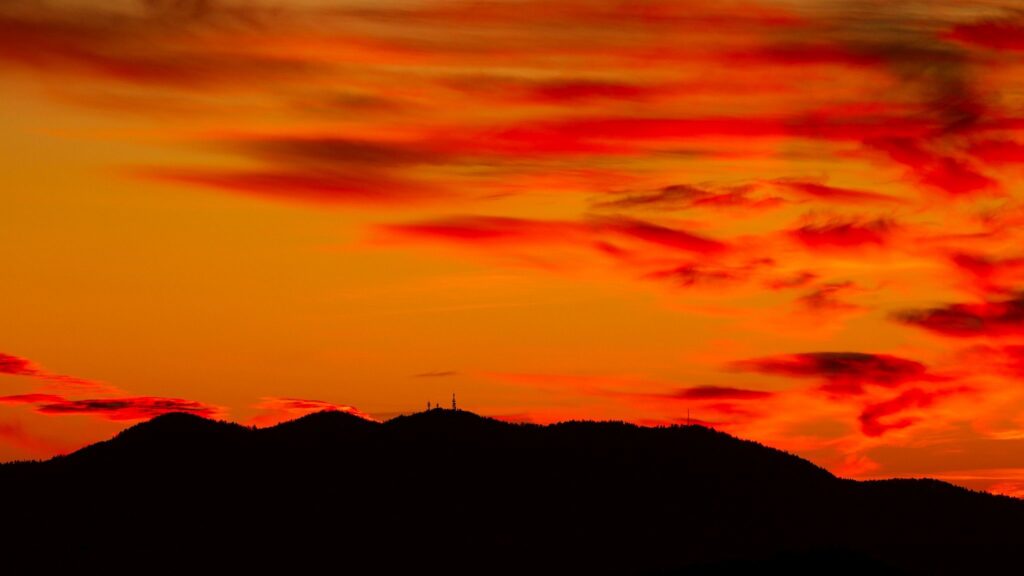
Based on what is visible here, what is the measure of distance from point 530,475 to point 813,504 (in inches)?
1298

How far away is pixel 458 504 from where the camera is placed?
162m

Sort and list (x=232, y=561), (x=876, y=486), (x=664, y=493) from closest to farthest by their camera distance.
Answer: (x=232, y=561) < (x=664, y=493) < (x=876, y=486)

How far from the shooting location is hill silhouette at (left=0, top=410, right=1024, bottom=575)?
487 ft

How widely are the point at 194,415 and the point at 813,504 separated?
7128cm

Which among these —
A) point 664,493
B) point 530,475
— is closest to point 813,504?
point 664,493

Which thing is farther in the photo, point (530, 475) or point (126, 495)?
point (530, 475)

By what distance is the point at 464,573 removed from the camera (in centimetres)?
14475

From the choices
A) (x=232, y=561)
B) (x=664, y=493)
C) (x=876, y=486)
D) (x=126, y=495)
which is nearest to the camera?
(x=232, y=561)

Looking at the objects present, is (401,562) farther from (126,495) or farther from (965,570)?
(965,570)

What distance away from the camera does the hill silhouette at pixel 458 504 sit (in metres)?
148

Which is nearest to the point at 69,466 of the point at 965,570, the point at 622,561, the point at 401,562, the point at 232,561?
the point at 232,561

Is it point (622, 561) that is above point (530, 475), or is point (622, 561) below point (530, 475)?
below

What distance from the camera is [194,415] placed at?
176250mm

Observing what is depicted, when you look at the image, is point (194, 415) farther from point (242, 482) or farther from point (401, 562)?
point (401, 562)
